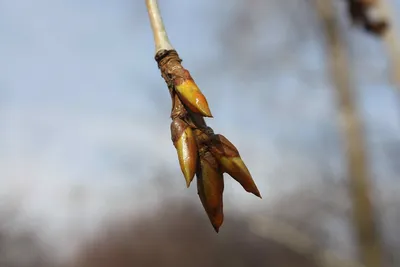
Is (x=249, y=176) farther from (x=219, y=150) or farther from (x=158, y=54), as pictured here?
(x=158, y=54)

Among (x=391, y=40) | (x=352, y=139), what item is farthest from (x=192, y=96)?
(x=352, y=139)

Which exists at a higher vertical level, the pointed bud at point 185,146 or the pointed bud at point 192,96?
the pointed bud at point 192,96

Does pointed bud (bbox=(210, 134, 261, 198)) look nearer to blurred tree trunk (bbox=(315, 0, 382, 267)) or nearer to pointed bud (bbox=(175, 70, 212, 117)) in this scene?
pointed bud (bbox=(175, 70, 212, 117))

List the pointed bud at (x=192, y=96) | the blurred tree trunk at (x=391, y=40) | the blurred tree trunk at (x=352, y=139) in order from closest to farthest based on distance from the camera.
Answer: the pointed bud at (x=192, y=96) < the blurred tree trunk at (x=391, y=40) < the blurred tree trunk at (x=352, y=139)

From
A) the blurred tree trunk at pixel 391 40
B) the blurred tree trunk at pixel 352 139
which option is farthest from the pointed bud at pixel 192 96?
Answer: the blurred tree trunk at pixel 352 139

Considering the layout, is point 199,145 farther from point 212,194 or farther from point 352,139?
point 352,139

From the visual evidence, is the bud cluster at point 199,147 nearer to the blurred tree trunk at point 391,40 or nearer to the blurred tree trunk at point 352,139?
the blurred tree trunk at point 391,40

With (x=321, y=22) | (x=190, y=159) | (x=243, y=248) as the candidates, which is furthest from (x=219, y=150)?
(x=243, y=248)
